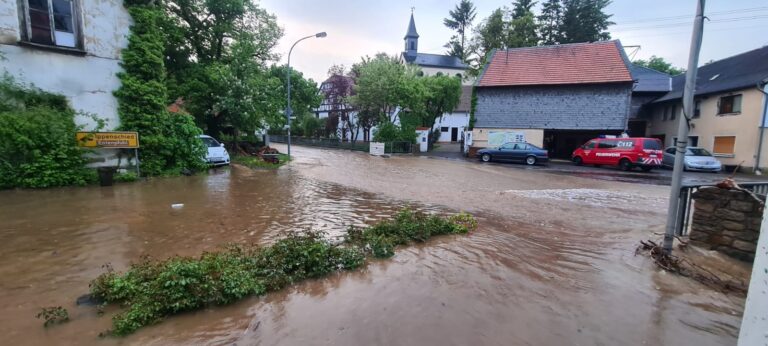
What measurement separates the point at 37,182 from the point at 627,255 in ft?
48.1

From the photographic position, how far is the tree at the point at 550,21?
4066 cm

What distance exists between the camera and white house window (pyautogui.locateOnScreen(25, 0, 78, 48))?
1073 centimetres

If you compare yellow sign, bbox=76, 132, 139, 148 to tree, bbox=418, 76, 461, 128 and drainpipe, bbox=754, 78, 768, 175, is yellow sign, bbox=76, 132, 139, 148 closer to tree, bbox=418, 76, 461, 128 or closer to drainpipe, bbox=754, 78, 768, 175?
tree, bbox=418, 76, 461, 128

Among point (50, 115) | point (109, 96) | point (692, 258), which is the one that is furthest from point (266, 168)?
point (692, 258)

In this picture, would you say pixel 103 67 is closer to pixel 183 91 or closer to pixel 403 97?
pixel 183 91

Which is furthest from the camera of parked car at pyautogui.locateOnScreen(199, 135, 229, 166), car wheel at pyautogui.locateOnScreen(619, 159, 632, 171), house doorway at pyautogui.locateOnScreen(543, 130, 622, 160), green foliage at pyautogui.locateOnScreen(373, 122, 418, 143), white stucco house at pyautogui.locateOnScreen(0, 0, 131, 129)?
green foliage at pyautogui.locateOnScreen(373, 122, 418, 143)

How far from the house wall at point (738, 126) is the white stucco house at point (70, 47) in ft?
86.0

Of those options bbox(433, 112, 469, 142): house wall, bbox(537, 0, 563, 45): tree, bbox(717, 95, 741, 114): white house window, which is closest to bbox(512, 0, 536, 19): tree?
bbox(537, 0, 563, 45): tree

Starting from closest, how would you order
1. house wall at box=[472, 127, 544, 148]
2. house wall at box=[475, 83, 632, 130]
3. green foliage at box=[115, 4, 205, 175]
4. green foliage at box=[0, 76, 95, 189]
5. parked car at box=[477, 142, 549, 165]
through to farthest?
green foliage at box=[0, 76, 95, 189], green foliage at box=[115, 4, 205, 175], parked car at box=[477, 142, 549, 165], house wall at box=[475, 83, 632, 130], house wall at box=[472, 127, 544, 148]

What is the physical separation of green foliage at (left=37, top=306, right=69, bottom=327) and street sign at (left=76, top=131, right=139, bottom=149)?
394 inches

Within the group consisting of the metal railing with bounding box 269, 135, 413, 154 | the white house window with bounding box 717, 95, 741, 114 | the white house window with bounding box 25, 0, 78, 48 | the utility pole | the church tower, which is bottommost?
the metal railing with bounding box 269, 135, 413, 154

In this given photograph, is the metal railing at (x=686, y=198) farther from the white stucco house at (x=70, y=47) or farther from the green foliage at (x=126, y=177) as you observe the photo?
the white stucco house at (x=70, y=47)

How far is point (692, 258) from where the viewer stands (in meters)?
5.30

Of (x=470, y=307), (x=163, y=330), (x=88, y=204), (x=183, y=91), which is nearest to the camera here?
(x=163, y=330)
